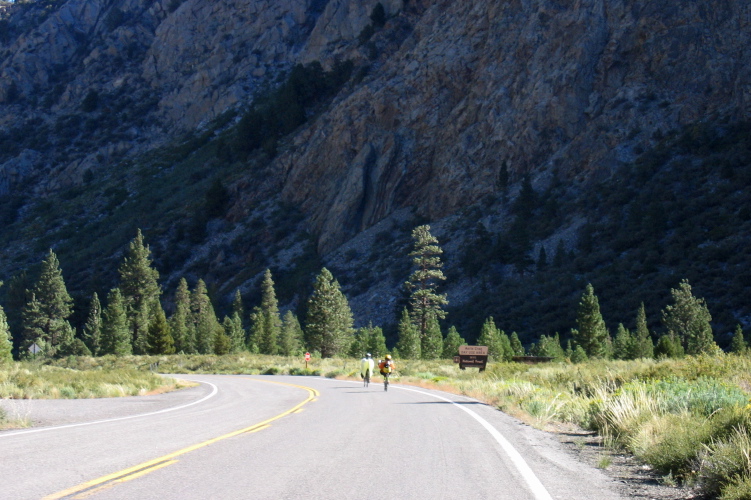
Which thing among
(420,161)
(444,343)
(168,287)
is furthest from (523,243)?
(168,287)

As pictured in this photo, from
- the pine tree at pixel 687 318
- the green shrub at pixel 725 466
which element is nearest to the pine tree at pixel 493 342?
the pine tree at pixel 687 318

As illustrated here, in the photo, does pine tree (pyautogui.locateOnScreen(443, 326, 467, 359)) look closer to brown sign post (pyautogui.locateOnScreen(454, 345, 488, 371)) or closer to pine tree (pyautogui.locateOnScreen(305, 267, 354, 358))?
pine tree (pyautogui.locateOnScreen(305, 267, 354, 358))

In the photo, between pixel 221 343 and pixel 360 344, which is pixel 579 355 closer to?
pixel 360 344

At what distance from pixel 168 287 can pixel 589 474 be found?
8699 cm

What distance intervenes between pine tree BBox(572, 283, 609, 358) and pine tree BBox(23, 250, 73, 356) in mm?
49349

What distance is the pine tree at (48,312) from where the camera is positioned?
6041 centimetres

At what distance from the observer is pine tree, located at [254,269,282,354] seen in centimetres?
6291

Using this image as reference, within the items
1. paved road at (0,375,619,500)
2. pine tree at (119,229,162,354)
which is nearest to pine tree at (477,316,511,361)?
pine tree at (119,229,162,354)

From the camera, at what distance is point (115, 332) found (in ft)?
182

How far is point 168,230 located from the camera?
9681cm

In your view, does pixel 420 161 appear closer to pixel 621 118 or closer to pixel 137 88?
pixel 621 118

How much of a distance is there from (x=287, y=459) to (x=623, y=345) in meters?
42.4

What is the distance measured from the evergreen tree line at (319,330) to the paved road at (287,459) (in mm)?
32990

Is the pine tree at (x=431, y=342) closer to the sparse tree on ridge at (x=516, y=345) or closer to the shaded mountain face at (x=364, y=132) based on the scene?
the sparse tree on ridge at (x=516, y=345)
